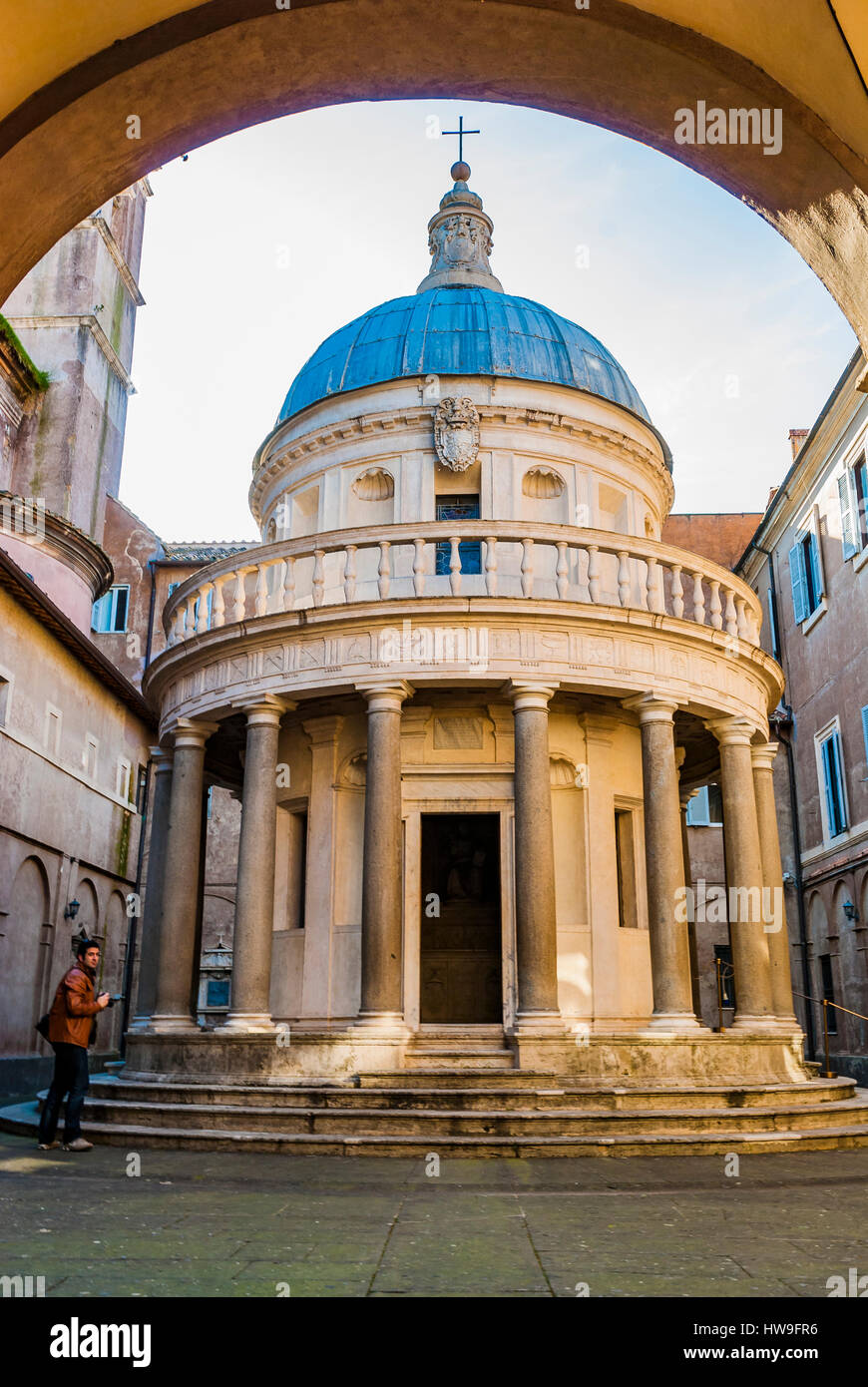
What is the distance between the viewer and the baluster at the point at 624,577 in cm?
1747

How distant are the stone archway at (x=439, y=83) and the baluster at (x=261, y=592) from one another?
1274 cm

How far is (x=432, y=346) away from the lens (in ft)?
73.5


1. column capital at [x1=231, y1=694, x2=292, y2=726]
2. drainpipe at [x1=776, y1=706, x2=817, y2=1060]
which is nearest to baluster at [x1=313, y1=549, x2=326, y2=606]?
column capital at [x1=231, y1=694, x2=292, y2=726]

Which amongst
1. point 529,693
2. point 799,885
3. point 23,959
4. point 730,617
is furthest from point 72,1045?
point 799,885

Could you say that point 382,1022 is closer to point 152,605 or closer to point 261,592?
point 261,592

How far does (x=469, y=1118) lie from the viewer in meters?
13.1

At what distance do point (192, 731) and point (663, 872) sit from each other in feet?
25.8

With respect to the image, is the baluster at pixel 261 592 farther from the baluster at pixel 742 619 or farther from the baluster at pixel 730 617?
the baluster at pixel 742 619

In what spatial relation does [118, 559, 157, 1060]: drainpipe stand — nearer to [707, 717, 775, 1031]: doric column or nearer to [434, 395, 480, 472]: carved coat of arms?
[434, 395, 480, 472]: carved coat of arms

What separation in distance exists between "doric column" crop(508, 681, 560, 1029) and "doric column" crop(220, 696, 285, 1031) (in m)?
3.72

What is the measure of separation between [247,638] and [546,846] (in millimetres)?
5660

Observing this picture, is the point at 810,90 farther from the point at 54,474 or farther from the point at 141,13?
the point at 54,474

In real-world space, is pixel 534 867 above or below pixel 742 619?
below
